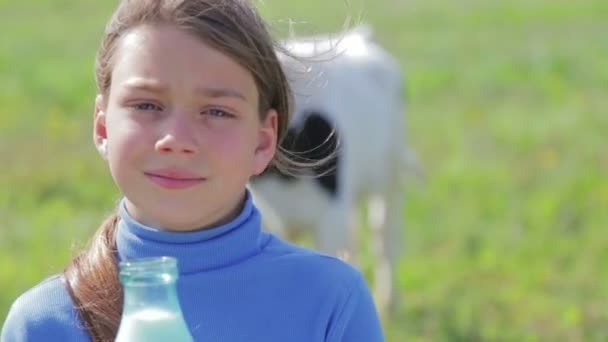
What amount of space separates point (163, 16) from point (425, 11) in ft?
70.3

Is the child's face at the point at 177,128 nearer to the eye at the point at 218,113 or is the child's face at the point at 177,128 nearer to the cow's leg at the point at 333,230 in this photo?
the eye at the point at 218,113

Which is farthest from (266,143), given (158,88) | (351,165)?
(351,165)

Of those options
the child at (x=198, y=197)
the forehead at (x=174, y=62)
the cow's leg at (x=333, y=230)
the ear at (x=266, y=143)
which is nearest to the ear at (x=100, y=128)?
the child at (x=198, y=197)

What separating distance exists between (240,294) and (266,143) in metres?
0.24

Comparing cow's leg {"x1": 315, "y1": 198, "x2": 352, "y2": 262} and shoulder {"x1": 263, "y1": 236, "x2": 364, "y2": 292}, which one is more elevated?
shoulder {"x1": 263, "y1": 236, "x2": 364, "y2": 292}

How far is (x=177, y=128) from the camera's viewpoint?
6.35 feet

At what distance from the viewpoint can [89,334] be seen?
2.06 m

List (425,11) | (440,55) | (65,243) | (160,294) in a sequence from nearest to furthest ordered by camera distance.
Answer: (160,294) < (65,243) < (440,55) < (425,11)

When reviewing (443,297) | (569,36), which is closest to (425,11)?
(569,36)

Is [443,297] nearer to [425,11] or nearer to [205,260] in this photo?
[205,260]

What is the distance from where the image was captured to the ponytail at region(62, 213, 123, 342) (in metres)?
2.04

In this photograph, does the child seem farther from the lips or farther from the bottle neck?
the bottle neck

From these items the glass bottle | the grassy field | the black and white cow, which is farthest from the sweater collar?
the black and white cow

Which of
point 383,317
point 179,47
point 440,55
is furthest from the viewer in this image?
point 440,55
